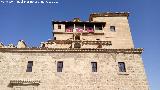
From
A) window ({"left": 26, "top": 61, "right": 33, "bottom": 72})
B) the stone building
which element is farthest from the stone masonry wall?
window ({"left": 26, "top": 61, "right": 33, "bottom": 72})

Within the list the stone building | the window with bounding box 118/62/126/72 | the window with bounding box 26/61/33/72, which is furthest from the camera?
the window with bounding box 118/62/126/72

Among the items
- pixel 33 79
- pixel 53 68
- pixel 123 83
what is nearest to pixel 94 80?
pixel 123 83

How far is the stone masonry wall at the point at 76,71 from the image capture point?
23.2 m

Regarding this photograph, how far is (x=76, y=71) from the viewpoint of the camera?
24.0 metres

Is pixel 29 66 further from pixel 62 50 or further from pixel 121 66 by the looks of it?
pixel 121 66

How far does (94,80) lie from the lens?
23.5m

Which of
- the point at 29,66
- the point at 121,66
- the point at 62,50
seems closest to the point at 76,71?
the point at 62,50

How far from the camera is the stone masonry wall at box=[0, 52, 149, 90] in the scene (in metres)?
23.2

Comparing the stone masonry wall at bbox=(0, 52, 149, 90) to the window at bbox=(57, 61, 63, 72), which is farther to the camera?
the window at bbox=(57, 61, 63, 72)

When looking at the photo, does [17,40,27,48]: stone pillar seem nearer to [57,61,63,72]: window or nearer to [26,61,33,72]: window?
[26,61,33,72]: window

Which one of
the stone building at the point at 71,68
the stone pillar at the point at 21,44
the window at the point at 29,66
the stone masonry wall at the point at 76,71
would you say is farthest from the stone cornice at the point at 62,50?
the stone pillar at the point at 21,44

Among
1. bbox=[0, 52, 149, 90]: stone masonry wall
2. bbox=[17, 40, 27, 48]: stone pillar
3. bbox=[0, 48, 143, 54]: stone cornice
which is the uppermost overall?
bbox=[17, 40, 27, 48]: stone pillar

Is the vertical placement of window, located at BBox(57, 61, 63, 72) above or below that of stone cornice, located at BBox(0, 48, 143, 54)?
below

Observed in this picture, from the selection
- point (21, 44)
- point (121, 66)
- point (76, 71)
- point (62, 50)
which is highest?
point (21, 44)
